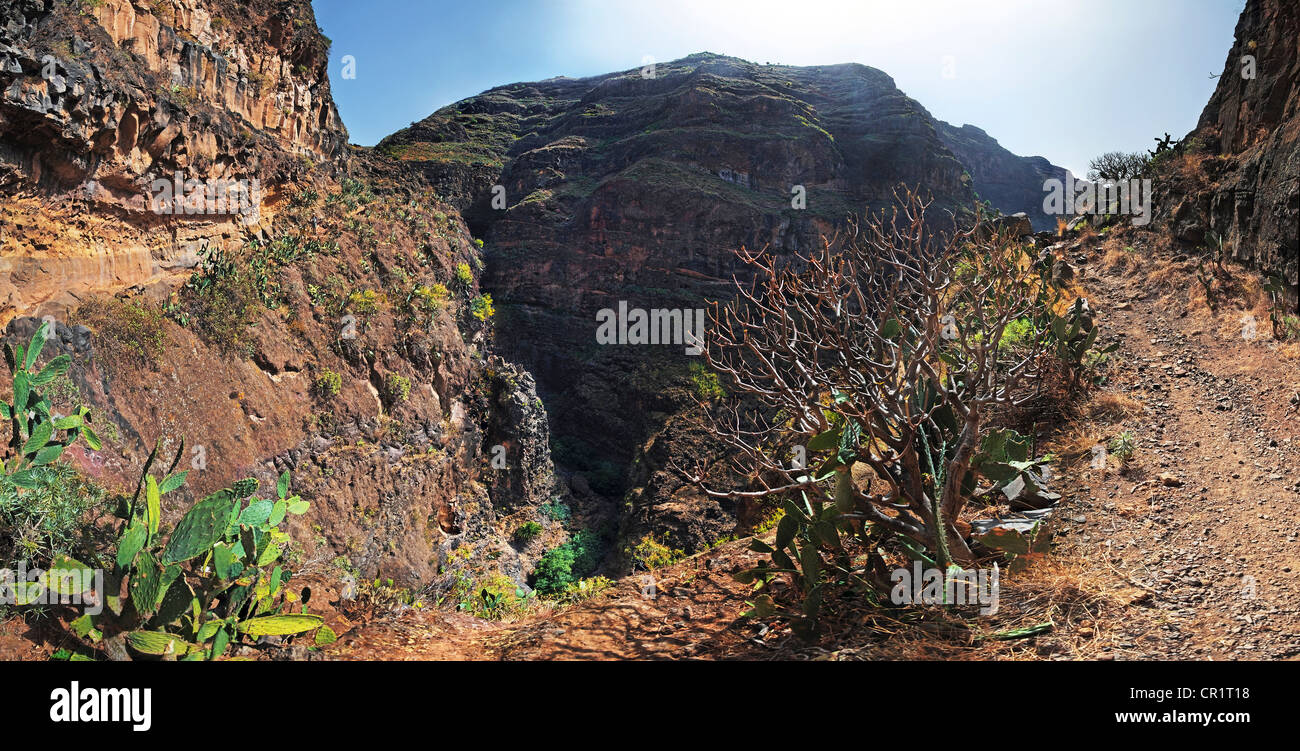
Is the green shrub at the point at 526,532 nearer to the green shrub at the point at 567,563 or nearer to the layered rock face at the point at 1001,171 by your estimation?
the green shrub at the point at 567,563

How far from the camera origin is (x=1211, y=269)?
8.72 m

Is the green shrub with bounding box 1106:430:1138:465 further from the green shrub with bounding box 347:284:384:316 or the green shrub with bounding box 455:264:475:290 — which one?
the green shrub with bounding box 455:264:475:290

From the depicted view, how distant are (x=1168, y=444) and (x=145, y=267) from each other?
45.7 feet

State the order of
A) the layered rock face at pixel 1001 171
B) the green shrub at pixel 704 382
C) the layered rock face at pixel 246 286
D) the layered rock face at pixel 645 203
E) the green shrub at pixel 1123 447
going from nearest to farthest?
the green shrub at pixel 1123 447, the layered rock face at pixel 246 286, the green shrub at pixel 704 382, the layered rock face at pixel 645 203, the layered rock face at pixel 1001 171

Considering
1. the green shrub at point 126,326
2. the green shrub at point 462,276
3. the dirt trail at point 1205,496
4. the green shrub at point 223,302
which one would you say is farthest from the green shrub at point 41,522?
the green shrub at point 462,276

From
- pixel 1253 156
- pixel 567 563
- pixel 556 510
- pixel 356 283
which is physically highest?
pixel 1253 156

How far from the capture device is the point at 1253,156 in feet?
30.2

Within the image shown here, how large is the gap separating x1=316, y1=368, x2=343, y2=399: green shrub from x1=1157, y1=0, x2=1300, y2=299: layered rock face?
15.5 m

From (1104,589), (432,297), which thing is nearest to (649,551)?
(432,297)

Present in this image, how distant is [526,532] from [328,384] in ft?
37.2

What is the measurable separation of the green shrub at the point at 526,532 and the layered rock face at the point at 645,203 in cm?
644

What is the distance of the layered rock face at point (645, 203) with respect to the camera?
35.6 metres

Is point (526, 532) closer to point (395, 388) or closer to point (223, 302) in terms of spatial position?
Result: point (395, 388)
